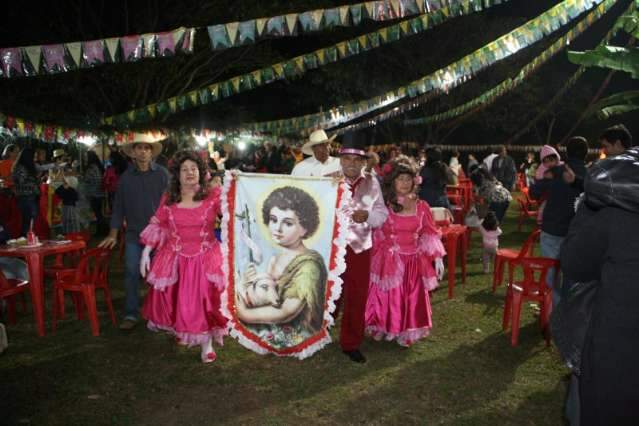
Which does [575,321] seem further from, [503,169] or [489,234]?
[503,169]

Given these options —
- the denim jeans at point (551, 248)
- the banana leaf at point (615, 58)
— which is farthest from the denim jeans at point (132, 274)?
the banana leaf at point (615, 58)

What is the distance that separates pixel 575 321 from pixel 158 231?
3.56 meters

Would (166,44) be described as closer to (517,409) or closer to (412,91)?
(412,91)

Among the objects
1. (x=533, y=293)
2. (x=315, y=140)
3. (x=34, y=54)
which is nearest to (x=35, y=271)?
(x=34, y=54)

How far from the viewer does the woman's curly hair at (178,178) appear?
15.8ft

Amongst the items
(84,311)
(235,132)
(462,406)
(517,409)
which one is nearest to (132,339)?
(84,311)

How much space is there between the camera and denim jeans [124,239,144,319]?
5.62 meters

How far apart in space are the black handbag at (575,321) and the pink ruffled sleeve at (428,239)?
8.26 ft

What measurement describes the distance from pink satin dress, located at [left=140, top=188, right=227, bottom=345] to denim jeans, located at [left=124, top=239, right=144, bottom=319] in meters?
0.88

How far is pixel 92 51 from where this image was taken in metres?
6.19

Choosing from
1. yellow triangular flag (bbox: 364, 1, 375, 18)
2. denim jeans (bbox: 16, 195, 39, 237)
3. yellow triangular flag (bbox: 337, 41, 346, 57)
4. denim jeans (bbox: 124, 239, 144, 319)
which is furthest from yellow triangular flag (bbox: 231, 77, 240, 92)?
denim jeans (bbox: 124, 239, 144, 319)

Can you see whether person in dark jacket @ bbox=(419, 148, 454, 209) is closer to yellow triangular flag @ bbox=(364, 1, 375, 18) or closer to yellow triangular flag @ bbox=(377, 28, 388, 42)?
yellow triangular flag @ bbox=(377, 28, 388, 42)

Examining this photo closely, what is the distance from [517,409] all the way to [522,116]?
26.8 meters

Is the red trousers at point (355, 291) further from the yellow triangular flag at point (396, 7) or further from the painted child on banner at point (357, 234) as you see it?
the yellow triangular flag at point (396, 7)
